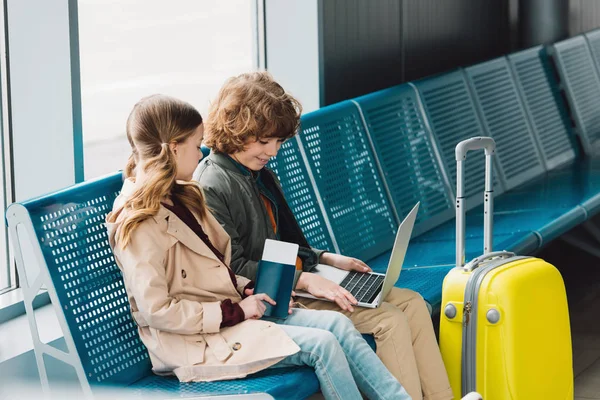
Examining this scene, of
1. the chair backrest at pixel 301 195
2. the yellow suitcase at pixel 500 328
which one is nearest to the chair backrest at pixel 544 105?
the chair backrest at pixel 301 195

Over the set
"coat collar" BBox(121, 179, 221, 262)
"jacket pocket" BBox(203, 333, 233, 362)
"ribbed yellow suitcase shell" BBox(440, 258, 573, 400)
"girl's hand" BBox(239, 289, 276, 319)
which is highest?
"coat collar" BBox(121, 179, 221, 262)

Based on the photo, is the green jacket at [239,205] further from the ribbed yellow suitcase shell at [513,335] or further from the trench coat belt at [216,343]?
the ribbed yellow suitcase shell at [513,335]

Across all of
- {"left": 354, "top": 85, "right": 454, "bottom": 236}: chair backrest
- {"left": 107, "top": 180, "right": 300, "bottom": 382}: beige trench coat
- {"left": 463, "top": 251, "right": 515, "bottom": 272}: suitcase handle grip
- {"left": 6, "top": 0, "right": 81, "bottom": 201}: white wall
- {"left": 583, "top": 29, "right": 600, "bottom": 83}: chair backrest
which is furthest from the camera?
{"left": 583, "top": 29, "right": 600, "bottom": 83}: chair backrest

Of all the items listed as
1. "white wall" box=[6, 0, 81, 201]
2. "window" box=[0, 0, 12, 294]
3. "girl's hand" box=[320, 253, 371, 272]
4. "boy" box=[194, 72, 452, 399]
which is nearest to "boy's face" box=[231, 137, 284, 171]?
"boy" box=[194, 72, 452, 399]

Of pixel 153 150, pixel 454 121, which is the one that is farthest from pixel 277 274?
pixel 454 121

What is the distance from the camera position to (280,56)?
4.85 metres

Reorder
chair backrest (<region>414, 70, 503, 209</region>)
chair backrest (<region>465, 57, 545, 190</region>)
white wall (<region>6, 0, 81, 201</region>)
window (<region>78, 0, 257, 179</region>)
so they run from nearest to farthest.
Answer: white wall (<region>6, 0, 81, 201</region>), window (<region>78, 0, 257, 179</region>), chair backrest (<region>414, 70, 503, 209</region>), chair backrest (<region>465, 57, 545, 190</region>)

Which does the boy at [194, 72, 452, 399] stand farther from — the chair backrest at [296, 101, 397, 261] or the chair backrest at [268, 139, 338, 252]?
the chair backrest at [296, 101, 397, 261]

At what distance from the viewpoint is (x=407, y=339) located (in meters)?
3.18

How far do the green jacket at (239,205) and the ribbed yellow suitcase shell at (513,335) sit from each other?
1.92ft

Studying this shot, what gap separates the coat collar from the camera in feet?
9.14

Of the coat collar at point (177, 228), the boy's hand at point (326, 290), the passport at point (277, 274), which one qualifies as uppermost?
the coat collar at point (177, 228)

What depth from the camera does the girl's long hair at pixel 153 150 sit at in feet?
9.00

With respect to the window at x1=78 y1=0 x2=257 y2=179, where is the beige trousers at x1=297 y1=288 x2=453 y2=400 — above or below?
below
